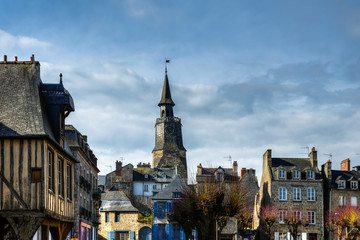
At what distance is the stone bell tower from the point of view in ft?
298

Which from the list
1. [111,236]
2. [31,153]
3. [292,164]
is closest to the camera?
[31,153]

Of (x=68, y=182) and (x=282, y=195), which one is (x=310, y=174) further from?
(x=68, y=182)

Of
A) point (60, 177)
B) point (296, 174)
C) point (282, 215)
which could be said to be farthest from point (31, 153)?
point (296, 174)

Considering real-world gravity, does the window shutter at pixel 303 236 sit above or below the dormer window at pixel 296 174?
below

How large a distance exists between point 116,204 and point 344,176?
78.3 feet

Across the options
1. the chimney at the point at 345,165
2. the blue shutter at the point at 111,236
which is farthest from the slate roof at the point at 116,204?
the chimney at the point at 345,165

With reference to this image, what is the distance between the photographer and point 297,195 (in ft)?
174

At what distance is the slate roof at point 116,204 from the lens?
192 ft

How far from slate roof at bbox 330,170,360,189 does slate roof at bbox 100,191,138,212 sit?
→ 2080cm

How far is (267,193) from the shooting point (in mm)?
54500

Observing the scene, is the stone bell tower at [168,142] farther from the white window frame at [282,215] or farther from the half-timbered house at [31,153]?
the half-timbered house at [31,153]

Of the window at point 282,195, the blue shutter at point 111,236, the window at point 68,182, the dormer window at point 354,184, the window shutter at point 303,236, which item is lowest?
the blue shutter at point 111,236

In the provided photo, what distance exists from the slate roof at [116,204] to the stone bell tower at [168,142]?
27.9 m

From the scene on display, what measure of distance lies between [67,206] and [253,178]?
48336 mm
